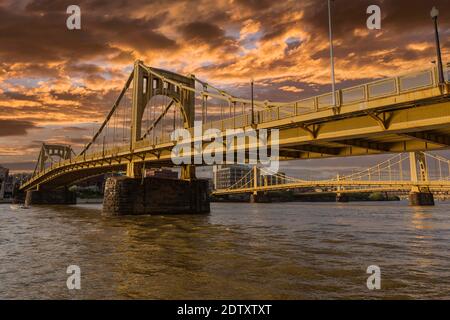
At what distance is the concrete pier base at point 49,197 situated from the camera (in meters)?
94.1

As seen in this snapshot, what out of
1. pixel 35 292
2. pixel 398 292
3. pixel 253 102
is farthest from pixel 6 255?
pixel 253 102

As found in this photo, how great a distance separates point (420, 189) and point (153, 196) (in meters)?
71.5

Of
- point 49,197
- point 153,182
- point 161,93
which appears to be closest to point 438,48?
point 153,182

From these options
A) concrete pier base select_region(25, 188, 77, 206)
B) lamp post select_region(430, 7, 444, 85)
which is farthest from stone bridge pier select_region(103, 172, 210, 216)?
concrete pier base select_region(25, 188, 77, 206)

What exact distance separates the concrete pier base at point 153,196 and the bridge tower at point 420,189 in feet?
203

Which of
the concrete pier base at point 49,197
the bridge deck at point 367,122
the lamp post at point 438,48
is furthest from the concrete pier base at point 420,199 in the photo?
the concrete pier base at point 49,197

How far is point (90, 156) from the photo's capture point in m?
56.0

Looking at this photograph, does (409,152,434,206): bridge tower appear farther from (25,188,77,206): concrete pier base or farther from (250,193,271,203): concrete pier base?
(25,188,77,206): concrete pier base

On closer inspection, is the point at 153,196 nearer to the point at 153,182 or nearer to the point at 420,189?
the point at 153,182

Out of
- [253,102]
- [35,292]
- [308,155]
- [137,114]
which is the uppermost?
[137,114]

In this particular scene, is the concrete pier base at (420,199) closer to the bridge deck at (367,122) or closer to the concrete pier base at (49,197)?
the bridge deck at (367,122)

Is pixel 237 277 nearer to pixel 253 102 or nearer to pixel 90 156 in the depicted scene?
pixel 253 102

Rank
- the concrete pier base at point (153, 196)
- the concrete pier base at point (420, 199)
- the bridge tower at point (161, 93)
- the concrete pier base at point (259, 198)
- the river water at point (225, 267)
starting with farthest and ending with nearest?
the concrete pier base at point (259, 198) → the concrete pier base at point (420, 199) → the bridge tower at point (161, 93) → the concrete pier base at point (153, 196) → the river water at point (225, 267)

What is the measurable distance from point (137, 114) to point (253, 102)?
2392cm
